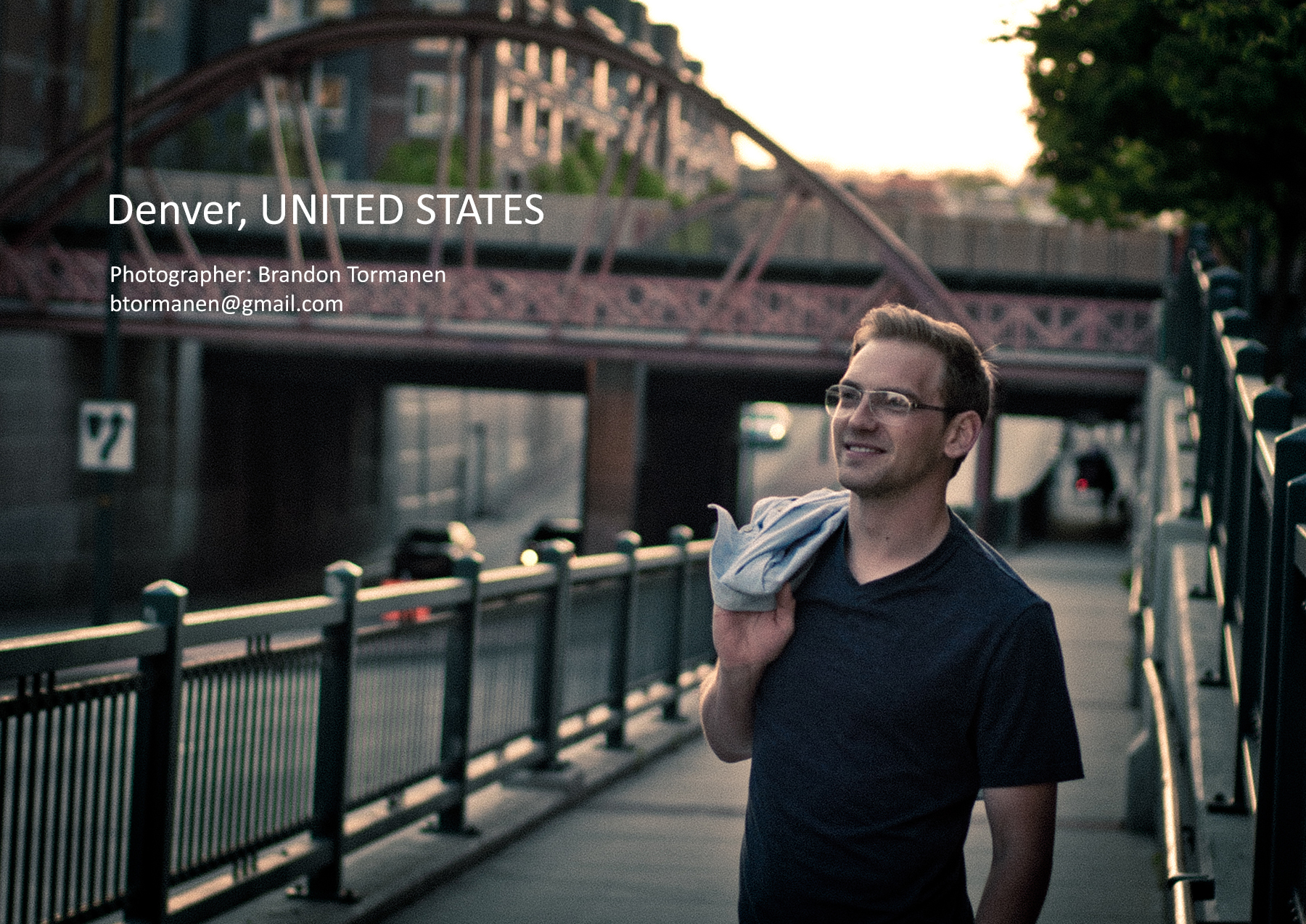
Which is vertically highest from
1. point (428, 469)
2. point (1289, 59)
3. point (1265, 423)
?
point (1289, 59)

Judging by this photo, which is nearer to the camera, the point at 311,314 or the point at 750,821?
the point at 750,821

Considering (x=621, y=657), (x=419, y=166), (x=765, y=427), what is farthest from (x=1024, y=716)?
(x=765, y=427)

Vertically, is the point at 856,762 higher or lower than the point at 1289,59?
lower

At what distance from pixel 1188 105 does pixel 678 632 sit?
190 inches

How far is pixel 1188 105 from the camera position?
1032cm

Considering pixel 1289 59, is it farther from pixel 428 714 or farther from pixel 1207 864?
pixel 1207 864

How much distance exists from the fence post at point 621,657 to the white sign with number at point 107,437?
1307 cm

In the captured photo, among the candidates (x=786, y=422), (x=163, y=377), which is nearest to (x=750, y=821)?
(x=163, y=377)

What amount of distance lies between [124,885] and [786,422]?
85.2m

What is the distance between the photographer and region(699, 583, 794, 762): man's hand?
300cm

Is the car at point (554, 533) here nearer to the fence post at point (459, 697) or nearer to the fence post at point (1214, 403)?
the fence post at point (459, 697)

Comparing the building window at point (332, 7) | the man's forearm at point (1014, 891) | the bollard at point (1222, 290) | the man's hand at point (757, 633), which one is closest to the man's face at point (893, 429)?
the man's hand at point (757, 633)

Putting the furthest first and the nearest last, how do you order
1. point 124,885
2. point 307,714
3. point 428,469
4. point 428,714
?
point 428,469 → point 428,714 → point 307,714 → point 124,885

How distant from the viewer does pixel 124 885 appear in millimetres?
5312
